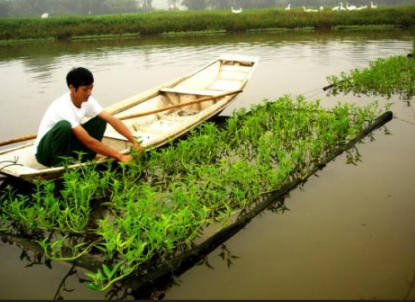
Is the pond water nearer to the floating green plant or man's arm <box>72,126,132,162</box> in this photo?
the floating green plant

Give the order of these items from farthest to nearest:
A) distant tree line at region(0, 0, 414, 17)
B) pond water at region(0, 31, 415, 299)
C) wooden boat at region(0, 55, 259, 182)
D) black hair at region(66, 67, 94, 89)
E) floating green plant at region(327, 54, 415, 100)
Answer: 1. distant tree line at region(0, 0, 414, 17)
2. floating green plant at region(327, 54, 415, 100)
3. wooden boat at region(0, 55, 259, 182)
4. black hair at region(66, 67, 94, 89)
5. pond water at region(0, 31, 415, 299)

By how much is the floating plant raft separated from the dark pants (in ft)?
0.71

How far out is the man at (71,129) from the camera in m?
4.26

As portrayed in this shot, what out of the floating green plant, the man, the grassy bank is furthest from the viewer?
the grassy bank

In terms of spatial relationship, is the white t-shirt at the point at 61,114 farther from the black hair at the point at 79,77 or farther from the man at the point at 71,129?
the black hair at the point at 79,77

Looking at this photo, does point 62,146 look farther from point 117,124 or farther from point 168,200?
point 168,200

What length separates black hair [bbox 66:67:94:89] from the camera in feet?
13.6

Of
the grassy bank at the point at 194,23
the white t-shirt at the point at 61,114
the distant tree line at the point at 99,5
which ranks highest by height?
the distant tree line at the point at 99,5

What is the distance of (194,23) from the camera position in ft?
95.3

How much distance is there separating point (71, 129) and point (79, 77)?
0.61m

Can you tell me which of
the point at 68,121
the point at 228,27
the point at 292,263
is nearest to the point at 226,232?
the point at 292,263

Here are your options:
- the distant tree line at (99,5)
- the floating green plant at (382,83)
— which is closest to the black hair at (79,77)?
the floating green plant at (382,83)

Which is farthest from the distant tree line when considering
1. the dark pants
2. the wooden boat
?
the dark pants

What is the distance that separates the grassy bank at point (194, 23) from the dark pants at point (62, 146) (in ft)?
85.2
